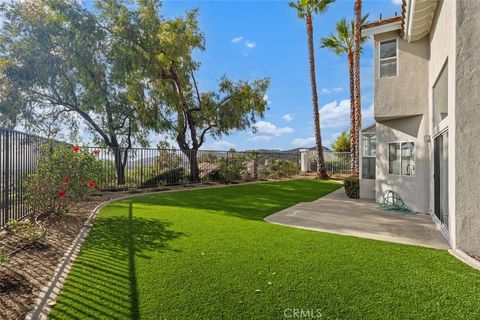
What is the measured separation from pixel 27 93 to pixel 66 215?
1086cm

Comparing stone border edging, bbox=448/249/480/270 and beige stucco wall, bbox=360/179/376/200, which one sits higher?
beige stucco wall, bbox=360/179/376/200

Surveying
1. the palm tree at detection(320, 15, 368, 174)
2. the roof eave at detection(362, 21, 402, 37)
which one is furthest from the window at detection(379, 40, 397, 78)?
the palm tree at detection(320, 15, 368, 174)

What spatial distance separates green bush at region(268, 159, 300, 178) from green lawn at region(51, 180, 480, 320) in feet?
55.5

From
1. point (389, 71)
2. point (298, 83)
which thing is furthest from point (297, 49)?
point (389, 71)

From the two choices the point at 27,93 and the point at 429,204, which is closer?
the point at 429,204

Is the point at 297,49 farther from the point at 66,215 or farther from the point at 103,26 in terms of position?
the point at 66,215

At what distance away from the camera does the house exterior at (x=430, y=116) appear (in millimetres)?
5133

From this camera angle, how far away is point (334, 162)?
2539 cm

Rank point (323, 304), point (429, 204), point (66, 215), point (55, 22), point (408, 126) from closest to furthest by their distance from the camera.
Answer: point (323, 304) → point (66, 215) → point (429, 204) → point (408, 126) → point (55, 22)

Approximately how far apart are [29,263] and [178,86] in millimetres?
15376

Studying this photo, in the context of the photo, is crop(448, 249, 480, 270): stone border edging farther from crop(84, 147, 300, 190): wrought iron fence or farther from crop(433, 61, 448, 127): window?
crop(84, 147, 300, 190): wrought iron fence

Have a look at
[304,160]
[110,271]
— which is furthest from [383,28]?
[304,160]

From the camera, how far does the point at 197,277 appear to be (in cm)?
405

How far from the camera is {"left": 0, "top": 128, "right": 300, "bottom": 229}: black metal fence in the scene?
629 centimetres
